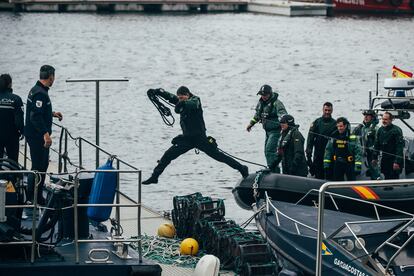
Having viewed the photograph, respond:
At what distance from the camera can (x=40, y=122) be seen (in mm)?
11688

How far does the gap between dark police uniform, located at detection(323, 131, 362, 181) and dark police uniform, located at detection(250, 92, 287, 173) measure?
1.00 meters

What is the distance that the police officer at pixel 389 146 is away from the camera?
50.8 ft

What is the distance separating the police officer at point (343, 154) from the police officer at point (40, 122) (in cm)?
492

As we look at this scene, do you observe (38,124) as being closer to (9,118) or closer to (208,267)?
(9,118)

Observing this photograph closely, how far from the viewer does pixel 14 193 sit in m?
10.5

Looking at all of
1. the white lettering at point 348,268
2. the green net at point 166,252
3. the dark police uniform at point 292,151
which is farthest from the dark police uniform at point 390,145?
the white lettering at point 348,268

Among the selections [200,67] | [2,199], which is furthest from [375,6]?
[2,199]

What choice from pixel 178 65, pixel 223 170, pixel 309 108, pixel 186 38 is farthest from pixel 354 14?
pixel 223 170

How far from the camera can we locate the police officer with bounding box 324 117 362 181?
50.0 feet

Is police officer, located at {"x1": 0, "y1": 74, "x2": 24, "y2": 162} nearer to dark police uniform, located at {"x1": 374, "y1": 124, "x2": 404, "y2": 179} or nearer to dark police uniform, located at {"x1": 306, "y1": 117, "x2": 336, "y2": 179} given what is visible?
dark police uniform, located at {"x1": 306, "y1": 117, "x2": 336, "y2": 179}

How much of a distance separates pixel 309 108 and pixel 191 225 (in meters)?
25.1

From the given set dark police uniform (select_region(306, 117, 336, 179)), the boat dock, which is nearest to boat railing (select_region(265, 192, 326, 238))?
dark police uniform (select_region(306, 117, 336, 179))

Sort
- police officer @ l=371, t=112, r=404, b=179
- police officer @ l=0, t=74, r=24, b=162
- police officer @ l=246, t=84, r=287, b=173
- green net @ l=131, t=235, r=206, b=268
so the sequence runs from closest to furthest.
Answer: police officer @ l=0, t=74, r=24, b=162 < green net @ l=131, t=235, r=206, b=268 < police officer @ l=371, t=112, r=404, b=179 < police officer @ l=246, t=84, r=287, b=173

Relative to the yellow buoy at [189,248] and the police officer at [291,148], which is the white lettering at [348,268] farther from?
the police officer at [291,148]
